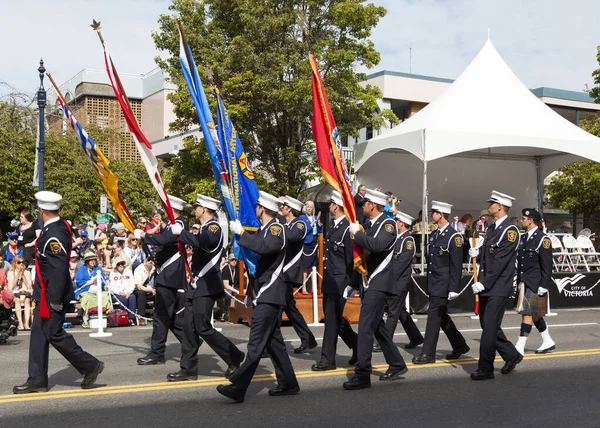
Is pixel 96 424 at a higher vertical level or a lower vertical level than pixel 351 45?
lower

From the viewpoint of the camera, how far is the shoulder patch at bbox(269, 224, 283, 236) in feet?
22.4

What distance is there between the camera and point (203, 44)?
64.0 ft

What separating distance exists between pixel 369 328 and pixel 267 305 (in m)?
1.06

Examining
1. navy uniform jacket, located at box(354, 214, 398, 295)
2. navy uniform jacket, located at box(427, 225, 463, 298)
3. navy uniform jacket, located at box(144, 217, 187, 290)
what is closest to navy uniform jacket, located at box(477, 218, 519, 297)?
navy uniform jacket, located at box(427, 225, 463, 298)

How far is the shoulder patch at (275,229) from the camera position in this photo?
6.82 metres

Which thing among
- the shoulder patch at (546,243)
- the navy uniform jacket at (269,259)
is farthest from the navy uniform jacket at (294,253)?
the shoulder patch at (546,243)

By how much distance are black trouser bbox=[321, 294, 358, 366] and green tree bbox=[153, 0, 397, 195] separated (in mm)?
10857

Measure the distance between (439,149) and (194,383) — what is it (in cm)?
929

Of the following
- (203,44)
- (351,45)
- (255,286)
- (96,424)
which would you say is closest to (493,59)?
(351,45)

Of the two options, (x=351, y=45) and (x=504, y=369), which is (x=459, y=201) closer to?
(x=351, y=45)

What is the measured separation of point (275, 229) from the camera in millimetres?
6836

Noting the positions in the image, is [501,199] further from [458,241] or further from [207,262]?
[207,262]

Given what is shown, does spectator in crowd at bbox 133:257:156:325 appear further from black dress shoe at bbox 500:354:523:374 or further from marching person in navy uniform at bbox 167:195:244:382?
black dress shoe at bbox 500:354:523:374

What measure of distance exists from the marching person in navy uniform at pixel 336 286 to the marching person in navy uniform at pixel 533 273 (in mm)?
2291
